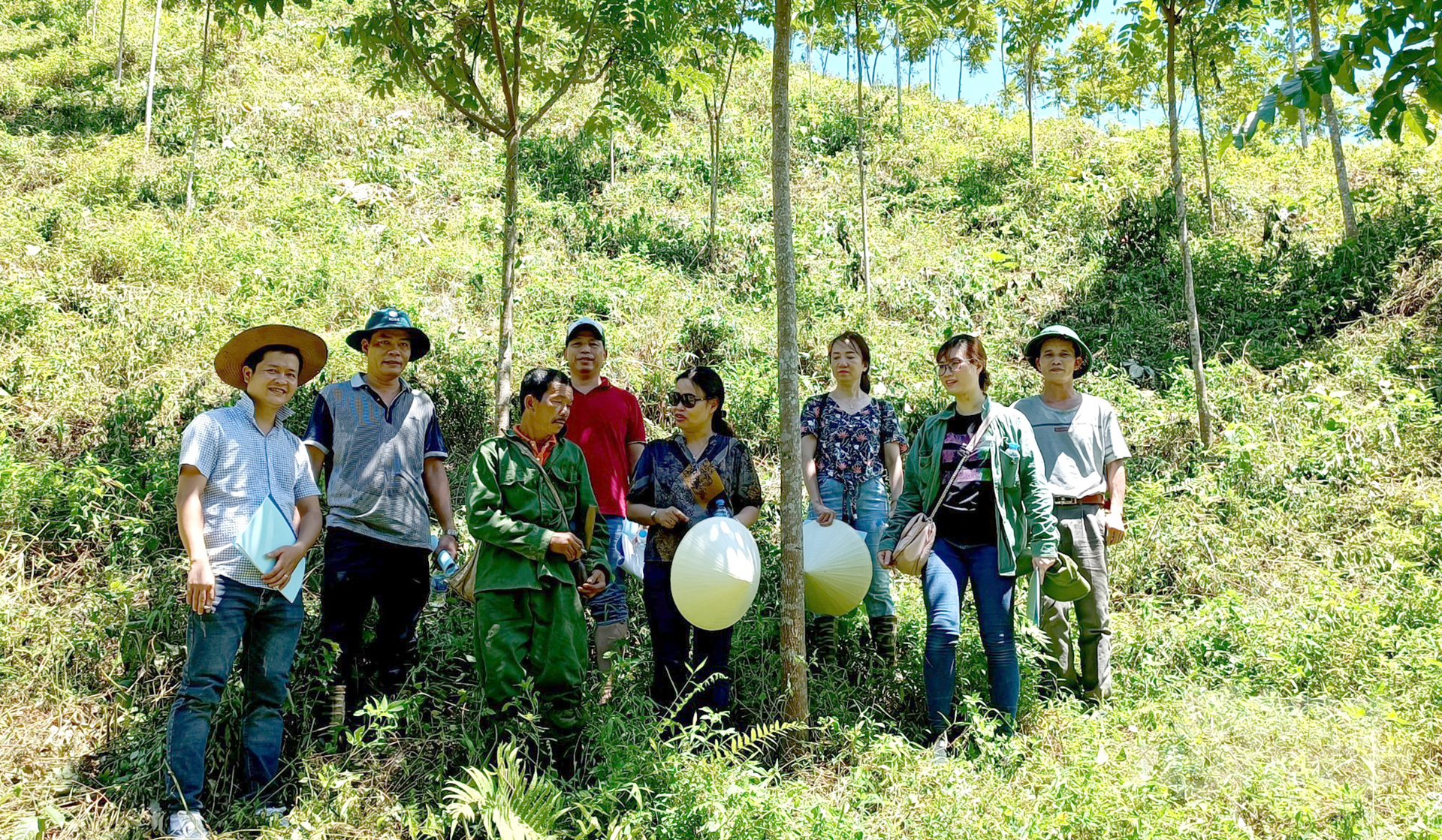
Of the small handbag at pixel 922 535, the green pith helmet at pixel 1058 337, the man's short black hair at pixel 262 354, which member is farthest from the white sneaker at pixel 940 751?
the man's short black hair at pixel 262 354

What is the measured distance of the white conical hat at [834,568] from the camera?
14.1 ft

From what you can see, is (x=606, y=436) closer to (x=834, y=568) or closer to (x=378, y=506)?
(x=378, y=506)

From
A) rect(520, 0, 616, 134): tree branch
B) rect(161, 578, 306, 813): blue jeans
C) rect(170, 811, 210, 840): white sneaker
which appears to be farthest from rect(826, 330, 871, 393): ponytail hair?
rect(170, 811, 210, 840): white sneaker

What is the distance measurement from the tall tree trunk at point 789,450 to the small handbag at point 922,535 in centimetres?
47

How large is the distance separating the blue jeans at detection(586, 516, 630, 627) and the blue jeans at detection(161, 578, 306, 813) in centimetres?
136

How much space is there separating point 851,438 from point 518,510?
6.29 feet

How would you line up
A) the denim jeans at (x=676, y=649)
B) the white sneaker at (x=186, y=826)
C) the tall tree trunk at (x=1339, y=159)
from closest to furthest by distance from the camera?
the white sneaker at (x=186, y=826)
the denim jeans at (x=676, y=649)
the tall tree trunk at (x=1339, y=159)

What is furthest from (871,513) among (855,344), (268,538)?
(268,538)

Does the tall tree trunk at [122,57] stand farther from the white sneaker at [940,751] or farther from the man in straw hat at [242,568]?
the white sneaker at [940,751]

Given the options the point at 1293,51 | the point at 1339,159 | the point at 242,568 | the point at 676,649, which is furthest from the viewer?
the point at 1293,51

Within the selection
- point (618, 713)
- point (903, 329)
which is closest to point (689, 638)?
point (618, 713)

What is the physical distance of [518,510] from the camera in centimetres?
375

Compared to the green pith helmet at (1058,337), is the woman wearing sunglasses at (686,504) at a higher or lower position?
lower

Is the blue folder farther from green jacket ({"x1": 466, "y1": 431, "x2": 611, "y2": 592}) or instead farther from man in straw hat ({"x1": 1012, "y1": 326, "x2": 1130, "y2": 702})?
man in straw hat ({"x1": 1012, "y1": 326, "x2": 1130, "y2": 702})
